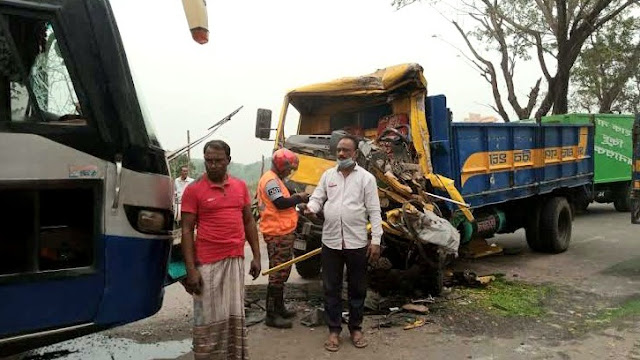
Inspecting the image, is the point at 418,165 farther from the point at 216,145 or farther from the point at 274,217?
the point at 216,145

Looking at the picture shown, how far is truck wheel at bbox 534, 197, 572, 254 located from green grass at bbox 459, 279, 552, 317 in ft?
6.70

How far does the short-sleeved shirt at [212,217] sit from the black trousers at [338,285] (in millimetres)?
1138

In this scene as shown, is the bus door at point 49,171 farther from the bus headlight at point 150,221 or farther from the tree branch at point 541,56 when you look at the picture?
the tree branch at point 541,56

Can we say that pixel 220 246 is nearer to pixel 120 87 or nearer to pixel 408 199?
pixel 120 87

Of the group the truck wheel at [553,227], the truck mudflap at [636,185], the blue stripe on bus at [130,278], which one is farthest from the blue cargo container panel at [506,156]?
the blue stripe on bus at [130,278]

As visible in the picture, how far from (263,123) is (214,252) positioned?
134 inches

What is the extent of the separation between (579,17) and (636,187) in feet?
33.5

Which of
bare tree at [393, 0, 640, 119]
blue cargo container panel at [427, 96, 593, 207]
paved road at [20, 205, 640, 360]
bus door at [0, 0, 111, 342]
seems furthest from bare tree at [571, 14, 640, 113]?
bus door at [0, 0, 111, 342]

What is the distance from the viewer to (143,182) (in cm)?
272

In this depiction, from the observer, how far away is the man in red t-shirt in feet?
10.5

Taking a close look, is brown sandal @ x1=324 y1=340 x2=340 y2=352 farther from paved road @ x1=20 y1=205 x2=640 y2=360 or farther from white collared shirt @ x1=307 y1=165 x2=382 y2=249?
white collared shirt @ x1=307 y1=165 x2=382 y2=249

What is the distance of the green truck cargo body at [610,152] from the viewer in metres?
12.1

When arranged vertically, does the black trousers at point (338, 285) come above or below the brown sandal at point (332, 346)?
above

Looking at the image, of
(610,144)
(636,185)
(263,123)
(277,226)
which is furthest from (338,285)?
(610,144)
